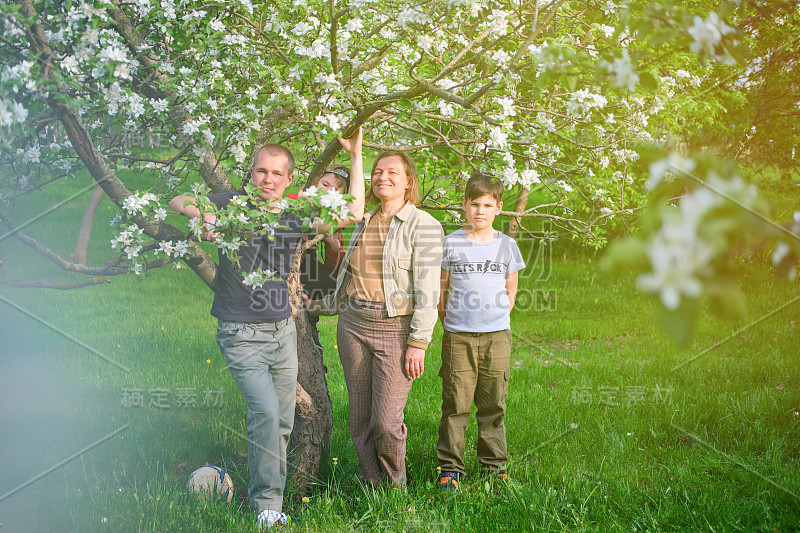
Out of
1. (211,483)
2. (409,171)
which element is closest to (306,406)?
(211,483)

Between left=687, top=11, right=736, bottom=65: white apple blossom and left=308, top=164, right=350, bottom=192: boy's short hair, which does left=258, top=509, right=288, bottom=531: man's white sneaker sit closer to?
left=308, top=164, right=350, bottom=192: boy's short hair

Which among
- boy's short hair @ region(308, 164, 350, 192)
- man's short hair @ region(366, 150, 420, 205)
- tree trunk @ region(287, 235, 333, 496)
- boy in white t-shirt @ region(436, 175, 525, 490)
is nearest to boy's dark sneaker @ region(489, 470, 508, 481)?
boy in white t-shirt @ region(436, 175, 525, 490)

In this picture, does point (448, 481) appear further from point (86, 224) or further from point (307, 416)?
point (86, 224)

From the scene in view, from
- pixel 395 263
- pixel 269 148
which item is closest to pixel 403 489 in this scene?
pixel 395 263

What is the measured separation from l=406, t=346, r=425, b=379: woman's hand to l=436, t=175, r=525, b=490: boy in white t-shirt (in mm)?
393

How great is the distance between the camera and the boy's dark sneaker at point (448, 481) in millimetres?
3615

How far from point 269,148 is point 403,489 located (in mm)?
2186

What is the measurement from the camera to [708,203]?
0.84 m

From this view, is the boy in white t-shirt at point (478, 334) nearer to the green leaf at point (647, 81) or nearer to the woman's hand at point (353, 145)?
the woman's hand at point (353, 145)

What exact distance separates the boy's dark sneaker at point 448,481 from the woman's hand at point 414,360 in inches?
31.2

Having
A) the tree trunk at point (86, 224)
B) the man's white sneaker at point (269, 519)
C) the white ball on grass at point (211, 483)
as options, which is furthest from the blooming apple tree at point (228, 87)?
the tree trunk at point (86, 224)

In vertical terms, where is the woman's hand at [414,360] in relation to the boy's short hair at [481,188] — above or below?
below

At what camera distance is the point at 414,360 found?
3354 millimetres

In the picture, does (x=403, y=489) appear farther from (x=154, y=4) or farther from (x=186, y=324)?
(x=186, y=324)
